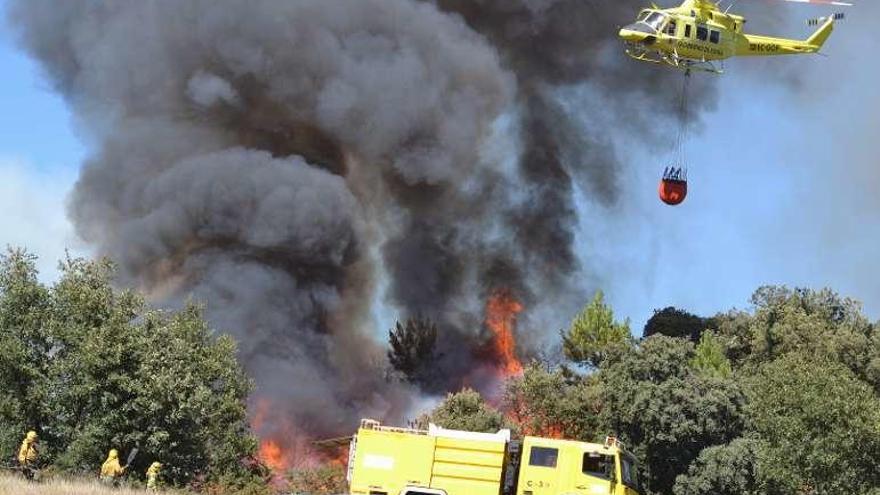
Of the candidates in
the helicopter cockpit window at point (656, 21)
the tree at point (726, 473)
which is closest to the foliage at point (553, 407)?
the tree at point (726, 473)

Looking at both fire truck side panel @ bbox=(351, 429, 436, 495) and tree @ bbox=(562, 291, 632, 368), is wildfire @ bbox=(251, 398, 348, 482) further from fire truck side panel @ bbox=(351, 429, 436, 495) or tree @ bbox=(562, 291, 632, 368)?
fire truck side panel @ bbox=(351, 429, 436, 495)

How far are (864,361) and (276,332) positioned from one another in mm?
36998

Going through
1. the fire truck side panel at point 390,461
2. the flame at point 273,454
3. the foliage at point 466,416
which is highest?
the foliage at point 466,416

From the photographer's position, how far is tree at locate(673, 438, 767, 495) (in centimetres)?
4966

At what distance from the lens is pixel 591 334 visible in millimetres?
77812

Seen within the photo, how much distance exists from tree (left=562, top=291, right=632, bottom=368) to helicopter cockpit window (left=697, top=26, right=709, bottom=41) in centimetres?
3130

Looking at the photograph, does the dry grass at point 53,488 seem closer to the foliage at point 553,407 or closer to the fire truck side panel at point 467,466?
the fire truck side panel at point 467,466

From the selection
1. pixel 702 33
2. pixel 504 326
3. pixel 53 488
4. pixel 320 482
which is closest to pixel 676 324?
pixel 504 326

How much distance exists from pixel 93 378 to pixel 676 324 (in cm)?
6240

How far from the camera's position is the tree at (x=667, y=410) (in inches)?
2036

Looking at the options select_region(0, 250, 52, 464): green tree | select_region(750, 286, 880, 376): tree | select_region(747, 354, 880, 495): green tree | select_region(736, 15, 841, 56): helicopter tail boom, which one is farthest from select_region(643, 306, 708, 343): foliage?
select_region(0, 250, 52, 464): green tree

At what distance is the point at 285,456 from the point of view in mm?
69375

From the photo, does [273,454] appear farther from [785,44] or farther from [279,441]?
[785,44]

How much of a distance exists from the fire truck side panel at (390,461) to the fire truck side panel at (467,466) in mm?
251
